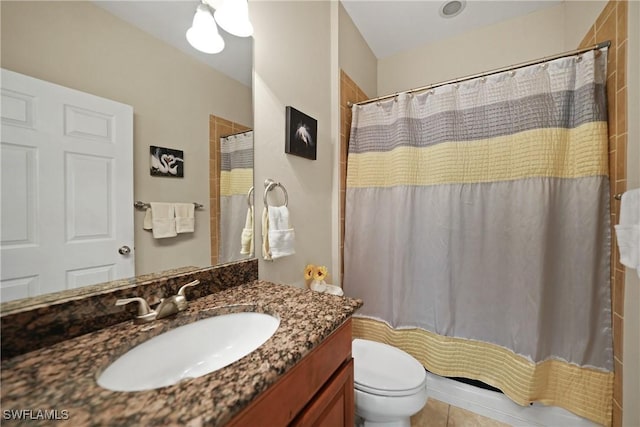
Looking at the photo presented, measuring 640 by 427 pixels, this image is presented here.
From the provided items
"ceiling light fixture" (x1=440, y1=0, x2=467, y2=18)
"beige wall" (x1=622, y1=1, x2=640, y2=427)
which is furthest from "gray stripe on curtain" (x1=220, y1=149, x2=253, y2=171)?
"ceiling light fixture" (x1=440, y1=0, x2=467, y2=18)

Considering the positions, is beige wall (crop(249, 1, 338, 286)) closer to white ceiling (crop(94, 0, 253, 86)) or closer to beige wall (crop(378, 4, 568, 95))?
white ceiling (crop(94, 0, 253, 86))

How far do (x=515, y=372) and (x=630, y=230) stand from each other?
876 millimetres

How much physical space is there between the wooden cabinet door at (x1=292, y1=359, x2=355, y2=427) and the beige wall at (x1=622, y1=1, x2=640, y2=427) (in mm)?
1228

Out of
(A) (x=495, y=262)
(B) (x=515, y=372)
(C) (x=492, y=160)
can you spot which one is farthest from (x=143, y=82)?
(B) (x=515, y=372)

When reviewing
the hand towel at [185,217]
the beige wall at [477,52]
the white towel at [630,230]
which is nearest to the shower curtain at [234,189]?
the hand towel at [185,217]

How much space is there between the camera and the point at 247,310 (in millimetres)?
788

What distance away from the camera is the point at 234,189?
1034 millimetres

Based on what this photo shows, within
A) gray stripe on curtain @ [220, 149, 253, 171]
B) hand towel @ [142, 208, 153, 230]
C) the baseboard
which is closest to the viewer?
hand towel @ [142, 208, 153, 230]

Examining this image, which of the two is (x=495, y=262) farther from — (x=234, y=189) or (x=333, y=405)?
(x=234, y=189)

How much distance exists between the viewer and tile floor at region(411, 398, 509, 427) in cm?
135

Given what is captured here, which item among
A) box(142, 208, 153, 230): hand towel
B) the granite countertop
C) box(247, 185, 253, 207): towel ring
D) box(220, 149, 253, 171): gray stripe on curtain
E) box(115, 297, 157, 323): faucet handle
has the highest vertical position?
box(220, 149, 253, 171): gray stripe on curtain

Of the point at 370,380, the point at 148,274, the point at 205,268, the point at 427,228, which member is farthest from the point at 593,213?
the point at 148,274

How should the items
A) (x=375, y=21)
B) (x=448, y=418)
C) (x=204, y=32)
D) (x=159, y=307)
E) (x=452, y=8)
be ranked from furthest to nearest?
(x=375, y=21) → (x=452, y=8) → (x=448, y=418) → (x=204, y=32) → (x=159, y=307)

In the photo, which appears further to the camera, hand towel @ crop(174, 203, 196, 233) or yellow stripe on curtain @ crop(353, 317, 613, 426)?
yellow stripe on curtain @ crop(353, 317, 613, 426)
